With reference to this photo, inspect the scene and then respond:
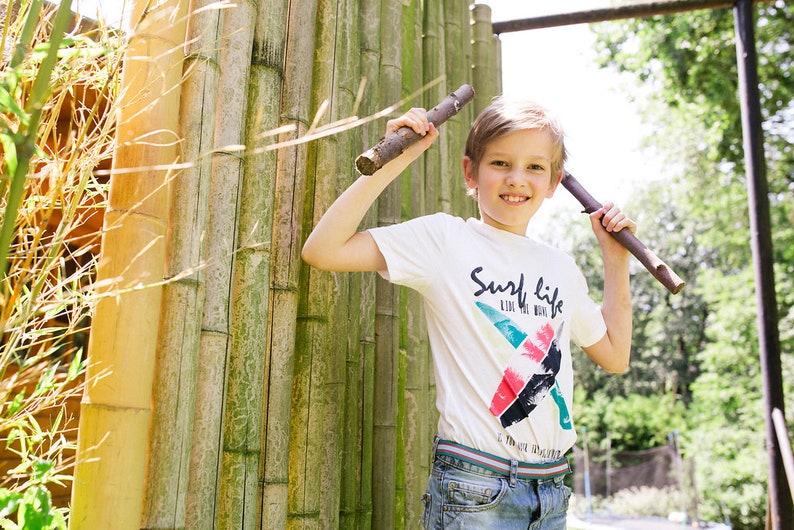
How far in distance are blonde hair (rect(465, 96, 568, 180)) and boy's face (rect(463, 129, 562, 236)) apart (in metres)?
0.01

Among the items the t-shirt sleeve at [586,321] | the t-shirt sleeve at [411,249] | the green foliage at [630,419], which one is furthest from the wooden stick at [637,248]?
the green foliage at [630,419]

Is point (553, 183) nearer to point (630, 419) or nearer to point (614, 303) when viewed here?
point (614, 303)

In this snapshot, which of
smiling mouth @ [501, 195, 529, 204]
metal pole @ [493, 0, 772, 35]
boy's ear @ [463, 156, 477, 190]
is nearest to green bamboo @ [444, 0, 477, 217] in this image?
metal pole @ [493, 0, 772, 35]

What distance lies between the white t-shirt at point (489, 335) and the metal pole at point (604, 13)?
200cm

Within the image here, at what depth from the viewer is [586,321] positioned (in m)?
1.76

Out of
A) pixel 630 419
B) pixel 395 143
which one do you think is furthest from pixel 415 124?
pixel 630 419

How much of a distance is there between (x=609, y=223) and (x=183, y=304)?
3.33 ft

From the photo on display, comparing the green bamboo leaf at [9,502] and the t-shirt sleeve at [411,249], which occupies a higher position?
the t-shirt sleeve at [411,249]

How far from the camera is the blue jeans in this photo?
4.56 feet

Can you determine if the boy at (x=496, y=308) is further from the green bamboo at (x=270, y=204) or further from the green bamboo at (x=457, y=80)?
the green bamboo at (x=457, y=80)

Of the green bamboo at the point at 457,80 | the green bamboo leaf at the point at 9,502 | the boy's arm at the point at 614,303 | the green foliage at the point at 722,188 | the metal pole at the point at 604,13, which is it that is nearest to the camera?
the green bamboo leaf at the point at 9,502

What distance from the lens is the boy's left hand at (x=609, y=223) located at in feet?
5.78

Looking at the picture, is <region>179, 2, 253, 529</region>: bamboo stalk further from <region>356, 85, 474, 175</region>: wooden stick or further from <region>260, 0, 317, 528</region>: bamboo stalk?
<region>356, 85, 474, 175</region>: wooden stick

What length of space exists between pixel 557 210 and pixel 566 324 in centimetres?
2360
